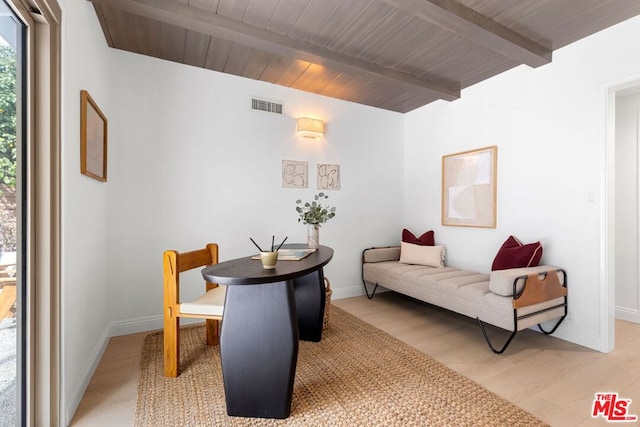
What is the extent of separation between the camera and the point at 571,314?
8.23 ft

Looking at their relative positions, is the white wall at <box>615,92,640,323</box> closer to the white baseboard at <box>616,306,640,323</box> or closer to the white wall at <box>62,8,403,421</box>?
the white baseboard at <box>616,306,640,323</box>

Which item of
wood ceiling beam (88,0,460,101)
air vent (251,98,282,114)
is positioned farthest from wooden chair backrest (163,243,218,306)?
air vent (251,98,282,114)

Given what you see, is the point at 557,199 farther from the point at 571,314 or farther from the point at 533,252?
the point at 571,314

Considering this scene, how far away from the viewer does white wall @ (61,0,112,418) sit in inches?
59.1

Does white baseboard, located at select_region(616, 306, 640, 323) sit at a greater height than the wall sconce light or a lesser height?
lesser

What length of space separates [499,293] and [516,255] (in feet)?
1.89

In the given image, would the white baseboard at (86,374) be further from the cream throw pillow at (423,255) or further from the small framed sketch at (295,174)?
the cream throw pillow at (423,255)

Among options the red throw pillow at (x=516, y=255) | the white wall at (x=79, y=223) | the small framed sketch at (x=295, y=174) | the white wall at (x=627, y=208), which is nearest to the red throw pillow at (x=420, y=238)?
the red throw pillow at (x=516, y=255)

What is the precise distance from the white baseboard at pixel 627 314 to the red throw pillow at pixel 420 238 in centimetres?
184

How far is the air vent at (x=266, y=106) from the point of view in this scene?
124 inches

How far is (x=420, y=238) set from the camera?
3.72 m

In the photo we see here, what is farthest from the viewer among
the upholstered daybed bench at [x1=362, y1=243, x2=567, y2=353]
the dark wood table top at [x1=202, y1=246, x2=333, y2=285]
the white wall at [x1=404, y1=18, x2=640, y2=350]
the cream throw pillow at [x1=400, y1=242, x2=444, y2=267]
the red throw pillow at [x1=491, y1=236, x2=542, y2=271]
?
the cream throw pillow at [x1=400, y1=242, x2=444, y2=267]

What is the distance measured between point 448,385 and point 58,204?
93.2 inches

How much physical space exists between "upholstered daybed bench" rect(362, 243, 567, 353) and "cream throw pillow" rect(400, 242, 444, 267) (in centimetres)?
22
